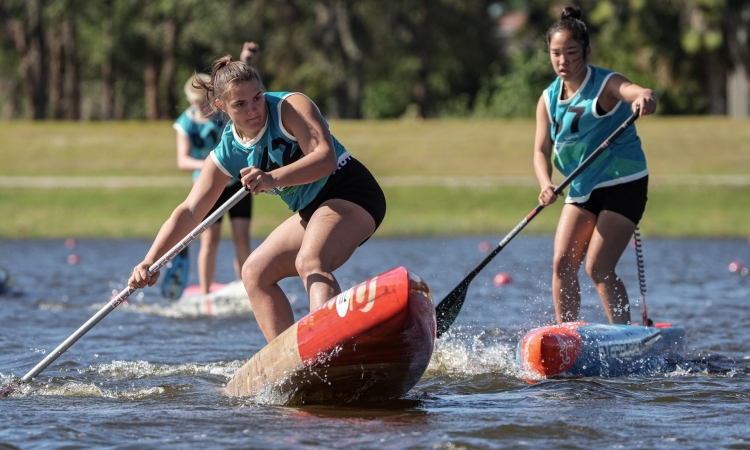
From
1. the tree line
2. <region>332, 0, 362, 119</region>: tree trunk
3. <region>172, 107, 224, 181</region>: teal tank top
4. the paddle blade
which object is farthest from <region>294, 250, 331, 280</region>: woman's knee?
<region>332, 0, 362, 119</region>: tree trunk

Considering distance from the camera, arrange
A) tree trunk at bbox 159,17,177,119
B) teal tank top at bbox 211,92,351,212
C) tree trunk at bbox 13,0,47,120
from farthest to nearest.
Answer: tree trunk at bbox 159,17,177,119
tree trunk at bbox 13,0,47,120
teal tank top at bbox 211,92,351,212

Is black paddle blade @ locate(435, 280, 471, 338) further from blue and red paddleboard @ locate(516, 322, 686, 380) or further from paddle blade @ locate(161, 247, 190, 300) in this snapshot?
paddle blade @ locate(161, 247, 190, 300)

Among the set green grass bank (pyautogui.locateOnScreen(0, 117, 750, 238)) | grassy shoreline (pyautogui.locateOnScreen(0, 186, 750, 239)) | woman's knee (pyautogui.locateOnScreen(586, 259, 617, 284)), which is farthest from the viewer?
green grass bank (pyautogui.locateOnScreen(0, 117, 750, 238))

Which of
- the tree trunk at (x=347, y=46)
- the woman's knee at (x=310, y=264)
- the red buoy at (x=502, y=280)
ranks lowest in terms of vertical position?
the red buoy at (x=502, y=280)

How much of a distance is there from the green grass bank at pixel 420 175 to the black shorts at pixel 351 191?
1196 centimetres

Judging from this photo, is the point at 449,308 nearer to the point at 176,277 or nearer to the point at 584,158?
the point at 584,158

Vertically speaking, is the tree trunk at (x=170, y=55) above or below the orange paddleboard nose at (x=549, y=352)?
above

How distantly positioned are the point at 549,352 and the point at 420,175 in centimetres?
1654

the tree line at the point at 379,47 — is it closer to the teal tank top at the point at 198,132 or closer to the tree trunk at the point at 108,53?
the tree trunk at the point at 108,53

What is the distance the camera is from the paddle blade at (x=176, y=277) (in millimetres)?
9359

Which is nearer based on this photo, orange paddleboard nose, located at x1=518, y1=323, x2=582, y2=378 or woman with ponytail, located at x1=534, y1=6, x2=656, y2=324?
orange paddleboard nose, located at x1=518, y1=323, x2=582, y2=378

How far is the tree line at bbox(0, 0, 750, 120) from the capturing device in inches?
1318

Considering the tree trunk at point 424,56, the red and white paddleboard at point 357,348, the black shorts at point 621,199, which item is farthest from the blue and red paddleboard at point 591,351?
the tree trunk at point 424,56

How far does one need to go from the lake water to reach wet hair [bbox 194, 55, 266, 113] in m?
1.42
